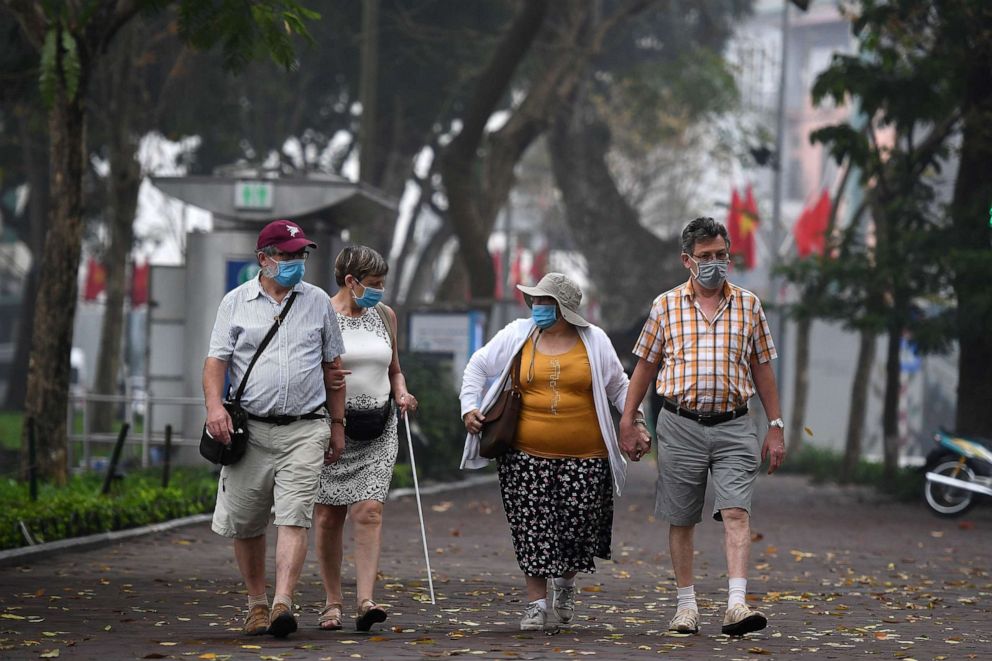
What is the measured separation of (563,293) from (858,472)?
18.6m

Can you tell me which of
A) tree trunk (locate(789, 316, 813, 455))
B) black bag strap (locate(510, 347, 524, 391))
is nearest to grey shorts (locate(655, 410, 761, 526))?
black bag strap (locate(510, 347, 524, 391))

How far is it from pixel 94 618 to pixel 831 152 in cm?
1317

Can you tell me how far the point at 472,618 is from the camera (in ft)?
29.9

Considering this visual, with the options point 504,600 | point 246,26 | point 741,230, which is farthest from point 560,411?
point 741,230

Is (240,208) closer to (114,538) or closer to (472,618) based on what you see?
(114,538)

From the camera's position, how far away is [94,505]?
524 inches

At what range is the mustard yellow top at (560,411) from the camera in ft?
28.0

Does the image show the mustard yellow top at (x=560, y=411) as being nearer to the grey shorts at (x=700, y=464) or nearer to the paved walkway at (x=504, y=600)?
the grey shorts at (x=700, y=464)

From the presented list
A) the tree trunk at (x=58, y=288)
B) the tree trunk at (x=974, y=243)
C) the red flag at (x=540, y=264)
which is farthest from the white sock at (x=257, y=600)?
the red flag at (x=540, y=264)

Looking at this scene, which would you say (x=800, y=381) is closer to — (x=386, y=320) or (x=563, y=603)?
(x=563, y=603)

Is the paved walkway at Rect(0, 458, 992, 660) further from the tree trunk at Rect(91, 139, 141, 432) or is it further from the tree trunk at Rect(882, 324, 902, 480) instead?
the tree trunk at Rect(91, 139, 141, 432)

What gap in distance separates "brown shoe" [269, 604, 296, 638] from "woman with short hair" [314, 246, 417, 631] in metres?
0.52

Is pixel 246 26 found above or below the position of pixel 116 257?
above

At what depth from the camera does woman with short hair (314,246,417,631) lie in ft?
27.6
